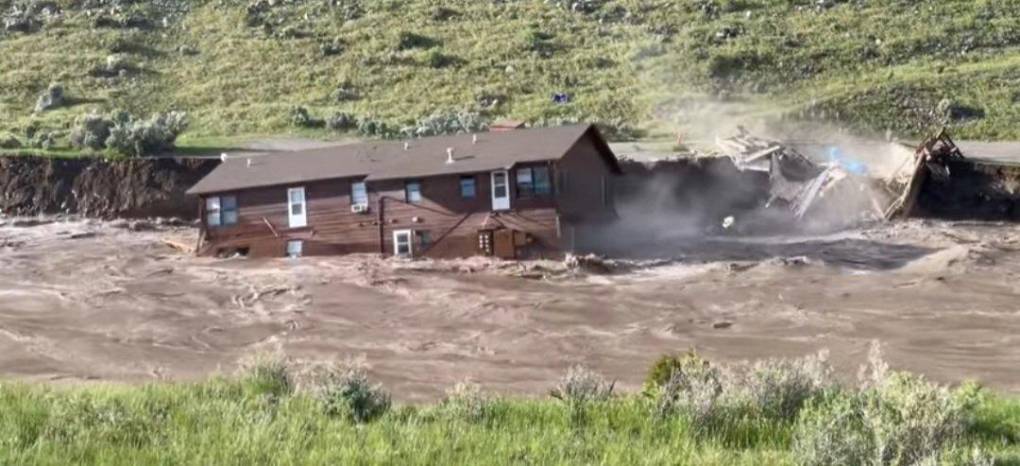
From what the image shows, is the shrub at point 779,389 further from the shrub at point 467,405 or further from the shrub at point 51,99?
the shrub at point 51,99

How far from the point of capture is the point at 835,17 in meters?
78.2

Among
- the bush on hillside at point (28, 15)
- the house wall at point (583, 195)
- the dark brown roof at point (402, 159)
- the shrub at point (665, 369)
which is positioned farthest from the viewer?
the bush on hillside at point (28, 15)

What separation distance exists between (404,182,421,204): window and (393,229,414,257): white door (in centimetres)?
95

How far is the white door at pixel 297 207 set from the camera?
47.0 m

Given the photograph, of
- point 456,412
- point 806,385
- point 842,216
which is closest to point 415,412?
point 456,412

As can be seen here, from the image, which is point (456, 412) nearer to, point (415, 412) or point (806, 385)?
point (415, 412)

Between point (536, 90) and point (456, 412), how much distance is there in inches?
2076

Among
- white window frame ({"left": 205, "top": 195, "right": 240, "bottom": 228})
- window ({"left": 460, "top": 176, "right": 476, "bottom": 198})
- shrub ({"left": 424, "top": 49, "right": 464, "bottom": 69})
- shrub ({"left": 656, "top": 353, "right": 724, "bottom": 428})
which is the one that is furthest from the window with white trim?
shrub ({"left": 424, "top": 49, "right": 464, "bottom": 69})

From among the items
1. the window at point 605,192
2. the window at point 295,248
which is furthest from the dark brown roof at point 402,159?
the window at point 295,248

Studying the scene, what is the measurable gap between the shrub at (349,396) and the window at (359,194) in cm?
2794

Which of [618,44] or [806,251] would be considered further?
[618,44]

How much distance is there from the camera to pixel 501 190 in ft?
147

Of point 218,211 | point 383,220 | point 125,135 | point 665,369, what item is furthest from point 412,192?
point 665,369

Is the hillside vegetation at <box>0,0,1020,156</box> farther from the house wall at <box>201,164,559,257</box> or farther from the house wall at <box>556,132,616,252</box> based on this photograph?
the house wall at <box>556,132,616,252</box>
